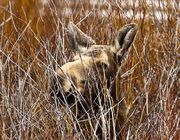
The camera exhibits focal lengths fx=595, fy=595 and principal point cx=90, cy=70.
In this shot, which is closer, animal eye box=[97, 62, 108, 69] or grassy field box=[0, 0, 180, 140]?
grassy field box=[0, 0, 180, 140]

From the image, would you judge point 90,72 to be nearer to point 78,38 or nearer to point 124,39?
point 124,39

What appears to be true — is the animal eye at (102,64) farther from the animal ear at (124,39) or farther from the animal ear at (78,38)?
the animal ear at (78,38)

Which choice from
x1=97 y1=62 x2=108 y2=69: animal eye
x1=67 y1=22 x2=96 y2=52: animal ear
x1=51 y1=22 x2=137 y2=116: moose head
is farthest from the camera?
x1=67 y1=22 x2=96 y2=52: animal ear

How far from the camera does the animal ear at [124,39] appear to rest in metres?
2.98

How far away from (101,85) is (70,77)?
0.25m

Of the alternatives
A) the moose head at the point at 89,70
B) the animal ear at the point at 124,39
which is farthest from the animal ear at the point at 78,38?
the animal ear at the point at 124,39

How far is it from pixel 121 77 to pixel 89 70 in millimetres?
368

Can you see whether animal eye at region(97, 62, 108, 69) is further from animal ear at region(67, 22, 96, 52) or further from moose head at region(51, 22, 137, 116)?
animal ear at region(67, 22, 96, 52)

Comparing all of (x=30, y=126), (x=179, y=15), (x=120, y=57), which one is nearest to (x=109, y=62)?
(x=120, y=57)

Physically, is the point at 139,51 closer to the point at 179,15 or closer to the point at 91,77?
the point at 179,15

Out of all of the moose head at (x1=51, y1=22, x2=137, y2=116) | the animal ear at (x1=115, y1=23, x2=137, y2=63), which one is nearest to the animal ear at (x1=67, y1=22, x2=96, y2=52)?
the moose head at (x1=51, y1=22, x2=137, y2=116)

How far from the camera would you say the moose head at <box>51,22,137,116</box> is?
2617 mm

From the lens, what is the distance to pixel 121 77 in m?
3.10

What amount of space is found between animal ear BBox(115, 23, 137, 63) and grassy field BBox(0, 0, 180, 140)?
0.51 feet
